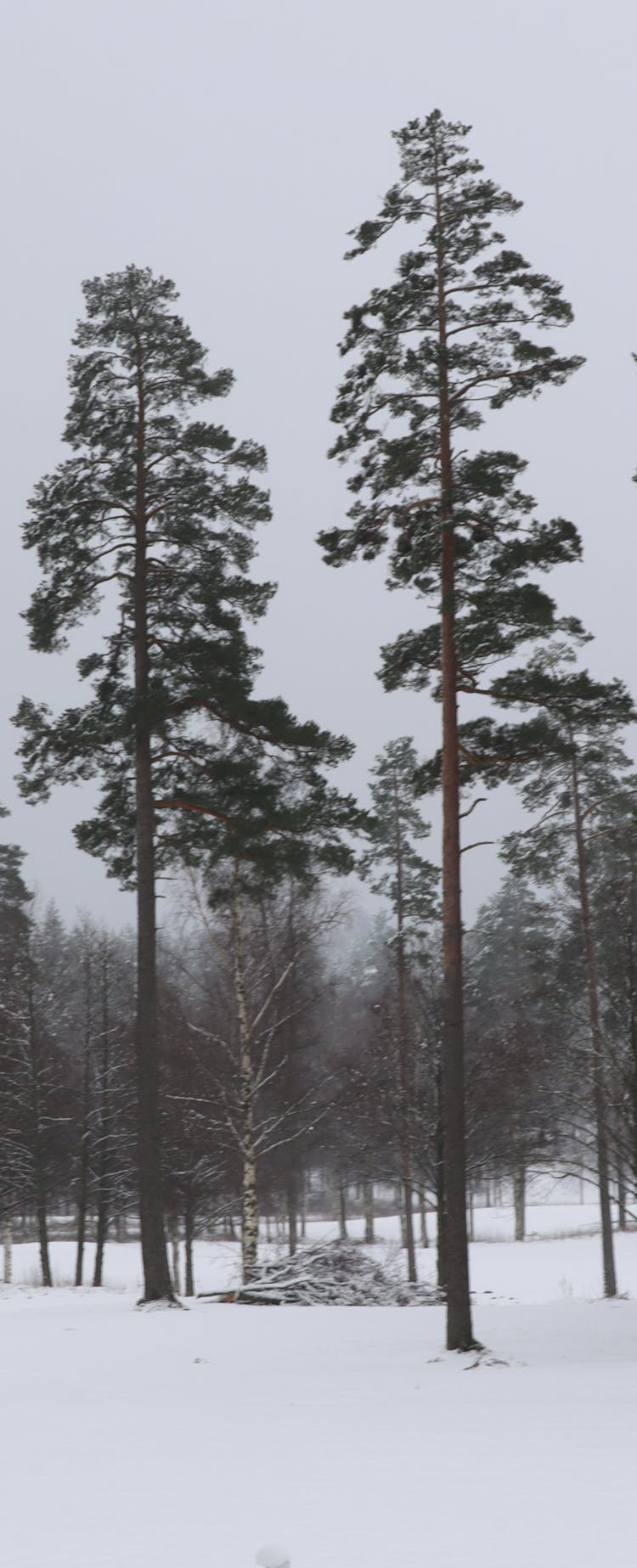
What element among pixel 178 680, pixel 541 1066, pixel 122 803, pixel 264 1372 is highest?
pixel 178 680

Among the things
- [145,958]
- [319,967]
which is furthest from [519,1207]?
[145,958]

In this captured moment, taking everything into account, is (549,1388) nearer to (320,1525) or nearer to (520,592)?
(320,1525)

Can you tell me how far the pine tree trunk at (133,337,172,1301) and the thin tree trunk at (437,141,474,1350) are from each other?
5.30 meters

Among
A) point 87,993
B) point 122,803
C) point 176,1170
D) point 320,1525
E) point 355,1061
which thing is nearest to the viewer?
point 320,1525

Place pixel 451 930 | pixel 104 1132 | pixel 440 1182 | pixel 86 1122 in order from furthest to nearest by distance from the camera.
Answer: pixel 104 1132 < pixel 86 1122 < pixel 440 1182 < pixel 451 930

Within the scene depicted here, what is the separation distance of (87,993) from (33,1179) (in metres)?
4.80

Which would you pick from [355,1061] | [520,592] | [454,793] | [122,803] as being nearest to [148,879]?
[122,803]

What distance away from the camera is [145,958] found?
19.2 m

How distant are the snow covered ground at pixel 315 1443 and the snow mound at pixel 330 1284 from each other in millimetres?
2922

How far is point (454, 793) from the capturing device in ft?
51.5

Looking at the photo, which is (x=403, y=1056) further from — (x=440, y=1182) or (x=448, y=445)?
(x=448, y=445)

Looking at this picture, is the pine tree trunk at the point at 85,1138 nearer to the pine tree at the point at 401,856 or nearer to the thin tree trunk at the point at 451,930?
the pine tree at the point at 401,856

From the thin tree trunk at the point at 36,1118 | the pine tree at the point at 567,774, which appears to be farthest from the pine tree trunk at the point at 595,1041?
the thin tree trunk at the point at 36,1118

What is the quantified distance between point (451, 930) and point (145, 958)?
19.1 ft
